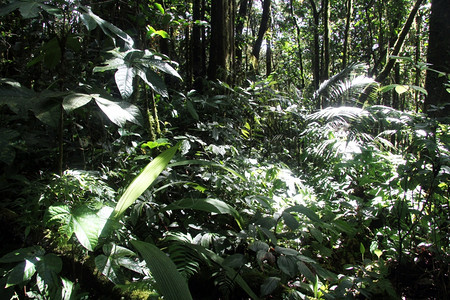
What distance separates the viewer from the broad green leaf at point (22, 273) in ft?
3.34

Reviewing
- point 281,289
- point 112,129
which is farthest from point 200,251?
point 112,129

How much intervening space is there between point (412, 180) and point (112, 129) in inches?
90.5

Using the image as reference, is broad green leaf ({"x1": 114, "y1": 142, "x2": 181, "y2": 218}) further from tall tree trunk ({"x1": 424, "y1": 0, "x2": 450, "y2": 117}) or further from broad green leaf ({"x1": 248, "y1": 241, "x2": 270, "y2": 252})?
tall tree trunk ({"x1": 424, "y1": 0, "x2": 450, "y2": 117})

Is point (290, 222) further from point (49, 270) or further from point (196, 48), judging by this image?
point (196, 48)

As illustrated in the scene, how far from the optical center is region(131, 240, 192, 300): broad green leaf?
812 mm

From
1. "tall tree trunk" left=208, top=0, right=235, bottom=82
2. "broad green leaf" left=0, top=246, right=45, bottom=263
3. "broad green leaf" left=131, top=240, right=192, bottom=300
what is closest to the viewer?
"broad green leaf" left=131, top=240, right=192, bottom=300

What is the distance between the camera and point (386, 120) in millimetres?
1843

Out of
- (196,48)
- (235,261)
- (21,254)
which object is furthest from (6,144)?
(196,48)

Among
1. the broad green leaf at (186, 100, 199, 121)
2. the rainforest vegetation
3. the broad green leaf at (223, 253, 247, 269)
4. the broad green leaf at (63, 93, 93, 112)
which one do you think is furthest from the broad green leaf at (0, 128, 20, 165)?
the broad green leaf at (186, 100, 199, 121)

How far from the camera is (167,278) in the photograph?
834mm

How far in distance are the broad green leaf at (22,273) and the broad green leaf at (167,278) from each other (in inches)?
19.9

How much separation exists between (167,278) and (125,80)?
1046 mm

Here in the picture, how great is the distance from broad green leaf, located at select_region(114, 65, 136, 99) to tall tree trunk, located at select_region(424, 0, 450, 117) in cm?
290

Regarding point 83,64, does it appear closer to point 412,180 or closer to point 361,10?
point 412,180
